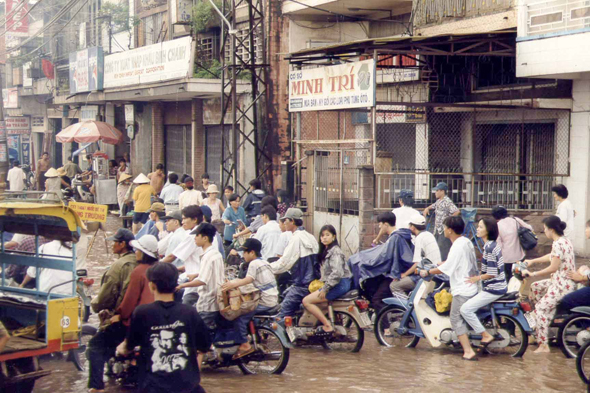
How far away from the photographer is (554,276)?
8.84m

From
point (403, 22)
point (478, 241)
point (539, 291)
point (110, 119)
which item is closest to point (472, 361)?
point (539, 291)

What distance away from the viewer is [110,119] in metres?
32.1

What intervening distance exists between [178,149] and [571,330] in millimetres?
20619

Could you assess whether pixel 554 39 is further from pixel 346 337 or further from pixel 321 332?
pixel 321 332

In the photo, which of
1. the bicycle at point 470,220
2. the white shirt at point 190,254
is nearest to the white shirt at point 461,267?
the white shirt at point 190,254

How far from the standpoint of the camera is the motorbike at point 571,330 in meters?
8.40

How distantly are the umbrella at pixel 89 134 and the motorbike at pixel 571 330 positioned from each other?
1870cm

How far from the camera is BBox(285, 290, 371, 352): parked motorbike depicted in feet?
29.4

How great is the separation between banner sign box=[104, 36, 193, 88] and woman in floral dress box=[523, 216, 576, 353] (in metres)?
15.0

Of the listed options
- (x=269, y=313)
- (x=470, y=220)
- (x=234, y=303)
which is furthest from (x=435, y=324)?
(x=470, y=220)

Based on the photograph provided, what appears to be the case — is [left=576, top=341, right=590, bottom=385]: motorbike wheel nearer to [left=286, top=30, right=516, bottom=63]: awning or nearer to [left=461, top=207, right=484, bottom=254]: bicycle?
[left=461, top=207, right=484, bottom=254]: bicycle

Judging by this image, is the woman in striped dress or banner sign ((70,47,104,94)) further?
banner sign ((70,47,104,94))

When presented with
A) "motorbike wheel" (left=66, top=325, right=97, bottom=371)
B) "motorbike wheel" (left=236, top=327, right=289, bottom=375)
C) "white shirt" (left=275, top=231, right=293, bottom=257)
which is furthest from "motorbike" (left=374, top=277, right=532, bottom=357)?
"motorbike wheel" (left=66, top=325, right=97, bottom=371)

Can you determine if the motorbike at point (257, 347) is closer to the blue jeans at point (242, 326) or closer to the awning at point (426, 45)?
the blue jeans at point (242, 326)
